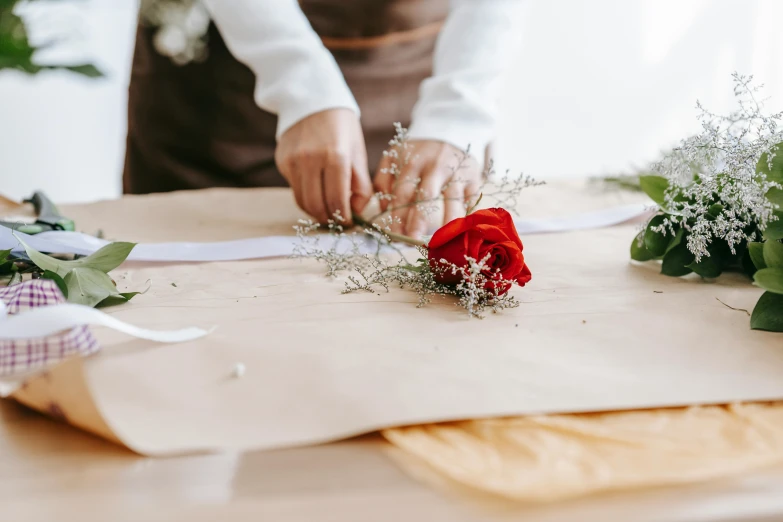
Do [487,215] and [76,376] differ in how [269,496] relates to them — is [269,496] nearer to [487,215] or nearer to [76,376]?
[76,376]

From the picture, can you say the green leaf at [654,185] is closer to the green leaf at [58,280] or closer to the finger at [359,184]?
the finger at [359,184]

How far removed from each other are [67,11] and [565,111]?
6.62 feet

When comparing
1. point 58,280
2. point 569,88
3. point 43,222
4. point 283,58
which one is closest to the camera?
point 58,280

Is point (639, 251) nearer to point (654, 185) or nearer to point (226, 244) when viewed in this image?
point (654, 185)

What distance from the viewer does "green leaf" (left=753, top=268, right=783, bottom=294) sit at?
46cm

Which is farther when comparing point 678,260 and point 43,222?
point 43,222

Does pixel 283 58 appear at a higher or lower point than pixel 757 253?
higher

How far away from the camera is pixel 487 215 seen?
53 cm

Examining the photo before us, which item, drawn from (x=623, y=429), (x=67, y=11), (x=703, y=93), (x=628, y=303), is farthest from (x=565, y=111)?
(x=623, y=429)

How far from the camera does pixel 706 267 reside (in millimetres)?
617

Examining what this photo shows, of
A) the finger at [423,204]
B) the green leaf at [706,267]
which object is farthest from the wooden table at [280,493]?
the finger at [423,204]

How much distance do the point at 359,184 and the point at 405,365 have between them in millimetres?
534

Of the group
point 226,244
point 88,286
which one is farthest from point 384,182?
point 88,286

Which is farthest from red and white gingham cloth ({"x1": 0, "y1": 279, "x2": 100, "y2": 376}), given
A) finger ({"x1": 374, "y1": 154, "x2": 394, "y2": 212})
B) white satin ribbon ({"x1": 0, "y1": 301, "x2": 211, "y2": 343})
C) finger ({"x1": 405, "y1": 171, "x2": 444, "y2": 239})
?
finger ({"x1": 374, "y1": 154, "x2": 394, "y2": 212})
